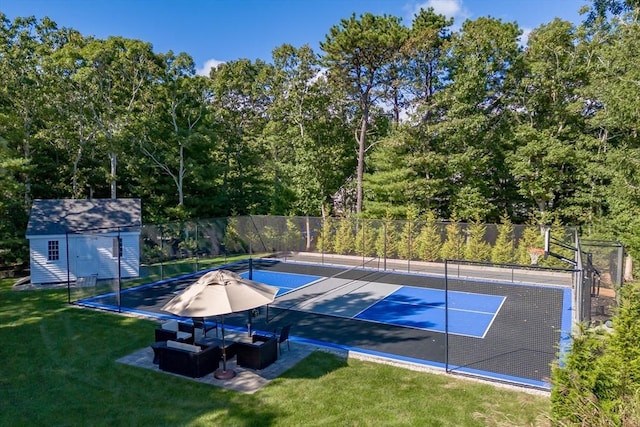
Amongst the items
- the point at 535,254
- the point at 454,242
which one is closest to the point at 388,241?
the point at 454,242

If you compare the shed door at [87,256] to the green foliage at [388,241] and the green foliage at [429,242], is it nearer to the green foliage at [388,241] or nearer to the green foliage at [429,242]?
the green foliage at [388,241]

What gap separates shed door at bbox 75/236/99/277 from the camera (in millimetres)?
17717

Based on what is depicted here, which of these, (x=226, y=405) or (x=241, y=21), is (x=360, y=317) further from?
(x=241, y=21)

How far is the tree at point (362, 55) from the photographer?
23.7 m

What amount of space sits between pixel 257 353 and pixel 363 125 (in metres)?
20.0

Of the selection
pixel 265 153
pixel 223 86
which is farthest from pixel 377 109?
pixel 223 86

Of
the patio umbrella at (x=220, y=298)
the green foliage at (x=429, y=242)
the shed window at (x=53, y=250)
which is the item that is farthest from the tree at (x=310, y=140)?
the patio umbrella at (x=220, y=298)

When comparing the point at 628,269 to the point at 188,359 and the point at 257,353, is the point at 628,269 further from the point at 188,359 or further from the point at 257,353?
the point at 188,359

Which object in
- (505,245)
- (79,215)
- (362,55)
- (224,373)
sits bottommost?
(224,373)

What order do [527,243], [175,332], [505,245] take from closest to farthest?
[175,332] → [527,243] → [505,245]

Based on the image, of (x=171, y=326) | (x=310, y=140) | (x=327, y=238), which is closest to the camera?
(x=171, y=326)

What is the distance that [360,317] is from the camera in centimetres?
1277

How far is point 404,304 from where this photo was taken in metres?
14.4

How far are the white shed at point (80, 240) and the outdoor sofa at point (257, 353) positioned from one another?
10.2 metres
